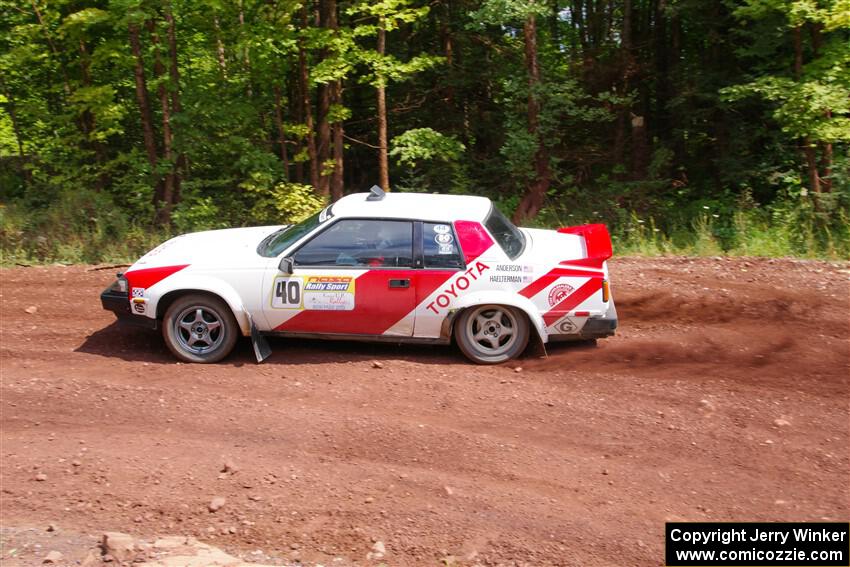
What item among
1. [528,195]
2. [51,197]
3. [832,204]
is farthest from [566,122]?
[51,197]

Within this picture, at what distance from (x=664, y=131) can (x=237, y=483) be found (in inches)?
546

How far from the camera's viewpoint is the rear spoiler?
7.38 meters

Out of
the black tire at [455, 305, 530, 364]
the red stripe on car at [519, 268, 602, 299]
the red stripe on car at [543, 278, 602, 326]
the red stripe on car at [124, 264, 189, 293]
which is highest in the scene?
the red stripe on car at [124, 264, 189, 293]

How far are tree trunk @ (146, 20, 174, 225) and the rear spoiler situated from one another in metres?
9.17

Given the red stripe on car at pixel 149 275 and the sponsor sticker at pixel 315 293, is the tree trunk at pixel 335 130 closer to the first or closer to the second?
the red stripe on car at pixel 149 275

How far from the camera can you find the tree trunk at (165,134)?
1471cm

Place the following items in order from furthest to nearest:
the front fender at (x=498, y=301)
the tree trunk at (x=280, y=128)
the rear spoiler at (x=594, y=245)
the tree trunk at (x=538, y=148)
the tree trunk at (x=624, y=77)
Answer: the tree trunk at (x=624, y=77) < the tree trunk at (x=280, y=128) < the tree trunk at (x=538, y=148) < the rear spoiler at (x=594, y=245) < the front fender at (x=498, y=301)

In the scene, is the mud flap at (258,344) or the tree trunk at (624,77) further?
the tree trunk at (624,77)

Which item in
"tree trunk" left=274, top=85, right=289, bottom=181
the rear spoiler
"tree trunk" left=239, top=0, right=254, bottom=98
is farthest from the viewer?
"tree trunk" left=274, top=85, right=289, bottom=181

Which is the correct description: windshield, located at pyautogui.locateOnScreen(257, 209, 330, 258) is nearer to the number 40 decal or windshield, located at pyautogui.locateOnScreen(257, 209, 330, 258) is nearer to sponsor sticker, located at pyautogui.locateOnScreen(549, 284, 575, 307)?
the number 40 decal

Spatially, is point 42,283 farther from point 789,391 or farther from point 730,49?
point 730,49

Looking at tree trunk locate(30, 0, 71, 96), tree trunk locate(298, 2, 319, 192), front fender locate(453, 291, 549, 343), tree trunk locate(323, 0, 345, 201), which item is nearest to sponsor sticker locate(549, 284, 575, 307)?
front fender locate(453, 291, 549, 343)

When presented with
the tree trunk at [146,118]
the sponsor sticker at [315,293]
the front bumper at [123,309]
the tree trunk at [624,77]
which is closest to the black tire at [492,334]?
the sponsor sticker at [315,293]

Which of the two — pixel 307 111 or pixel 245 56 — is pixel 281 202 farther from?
pixel 245 56
